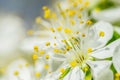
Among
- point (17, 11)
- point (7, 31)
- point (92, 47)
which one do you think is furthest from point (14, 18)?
point (92, 47)

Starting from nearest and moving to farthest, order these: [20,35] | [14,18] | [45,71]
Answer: [45,71], [20,35], [14,18]

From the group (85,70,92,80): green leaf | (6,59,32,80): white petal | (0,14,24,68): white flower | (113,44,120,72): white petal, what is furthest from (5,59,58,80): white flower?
(0,14,24,68): white flower

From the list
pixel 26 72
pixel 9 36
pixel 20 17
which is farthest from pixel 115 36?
pixel 20 17

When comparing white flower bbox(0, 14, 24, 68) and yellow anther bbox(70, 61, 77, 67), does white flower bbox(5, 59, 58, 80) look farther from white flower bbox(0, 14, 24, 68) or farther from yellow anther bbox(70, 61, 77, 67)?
white flower bbox(0, 14, 24, 68)

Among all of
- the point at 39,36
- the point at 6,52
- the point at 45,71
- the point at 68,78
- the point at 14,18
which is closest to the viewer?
the point at 68,78

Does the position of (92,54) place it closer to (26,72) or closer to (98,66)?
(98,66)

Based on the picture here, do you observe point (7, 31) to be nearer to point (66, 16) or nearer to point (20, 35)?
point (20, 35)

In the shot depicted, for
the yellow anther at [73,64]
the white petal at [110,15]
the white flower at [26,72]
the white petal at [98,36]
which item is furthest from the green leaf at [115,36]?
the white petal at [110,15]
